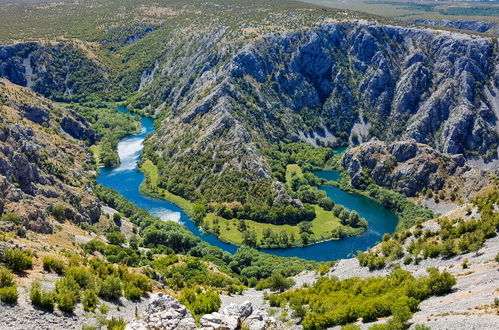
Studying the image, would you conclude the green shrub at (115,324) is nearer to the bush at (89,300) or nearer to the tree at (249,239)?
the bush at (89,300)

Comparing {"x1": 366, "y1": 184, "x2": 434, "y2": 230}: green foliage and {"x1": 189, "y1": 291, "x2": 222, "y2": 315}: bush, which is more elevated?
{"x1": 366, "y1": 184, "x2": 434, "y2": 230}: green foliage

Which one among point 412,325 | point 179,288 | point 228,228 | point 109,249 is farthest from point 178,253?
point 412,325

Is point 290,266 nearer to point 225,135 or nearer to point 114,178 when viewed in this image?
point 225,135

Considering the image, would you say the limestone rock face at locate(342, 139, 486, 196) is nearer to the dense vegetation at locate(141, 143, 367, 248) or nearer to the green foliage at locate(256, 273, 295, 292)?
the dense vegetation at locate(141, 143, 367, 248)

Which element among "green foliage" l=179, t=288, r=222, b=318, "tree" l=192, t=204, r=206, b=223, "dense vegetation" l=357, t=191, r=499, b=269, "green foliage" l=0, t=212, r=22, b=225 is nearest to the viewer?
"green foliage" l=179, t=288, r=222, b=318

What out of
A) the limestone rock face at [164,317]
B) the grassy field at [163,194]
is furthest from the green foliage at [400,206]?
the limestone rock face at [164,317]

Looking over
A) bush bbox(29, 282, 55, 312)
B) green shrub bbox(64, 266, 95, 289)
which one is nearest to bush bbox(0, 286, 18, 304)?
bush bbox(29, 282, 55, 312)
